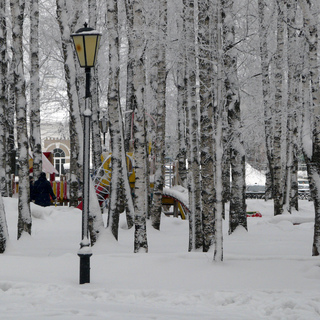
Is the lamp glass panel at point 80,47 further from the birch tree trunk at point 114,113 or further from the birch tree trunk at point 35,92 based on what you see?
the birch tree trunk at point 35,92

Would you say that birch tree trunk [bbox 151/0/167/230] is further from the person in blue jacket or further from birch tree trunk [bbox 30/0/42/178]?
the person in blue jacket

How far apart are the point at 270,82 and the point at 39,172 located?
8.65 meters

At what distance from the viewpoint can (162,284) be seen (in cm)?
882

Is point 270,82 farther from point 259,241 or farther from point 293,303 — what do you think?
point 293,303

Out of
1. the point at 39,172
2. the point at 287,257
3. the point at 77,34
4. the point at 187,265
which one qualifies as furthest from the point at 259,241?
the point at 39,172

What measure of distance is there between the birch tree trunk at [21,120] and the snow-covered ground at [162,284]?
2.27 feet

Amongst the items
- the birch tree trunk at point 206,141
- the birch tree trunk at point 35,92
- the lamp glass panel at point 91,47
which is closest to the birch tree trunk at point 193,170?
the birch tree trunk at point 206,141

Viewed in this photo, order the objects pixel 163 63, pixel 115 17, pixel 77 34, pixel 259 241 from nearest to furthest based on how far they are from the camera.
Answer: pixel 77 34 → pixel 115 17 → pixel 259 241 → pixel 163 63

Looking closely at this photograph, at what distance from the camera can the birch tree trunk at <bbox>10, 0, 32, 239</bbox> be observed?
43.1ft

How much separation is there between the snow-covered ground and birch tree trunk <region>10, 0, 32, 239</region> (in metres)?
0.69

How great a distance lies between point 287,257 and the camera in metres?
10.4

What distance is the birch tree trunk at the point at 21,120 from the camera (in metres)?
13.1

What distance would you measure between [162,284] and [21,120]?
20.8 ft

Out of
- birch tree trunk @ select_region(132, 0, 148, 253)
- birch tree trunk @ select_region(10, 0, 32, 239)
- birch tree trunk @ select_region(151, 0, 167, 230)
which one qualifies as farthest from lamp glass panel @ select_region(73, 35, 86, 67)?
birch tree trunk @ select_region(151, 0, 167, 230)
